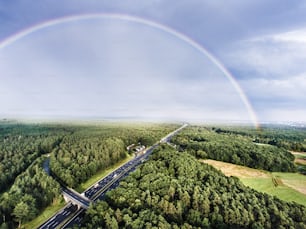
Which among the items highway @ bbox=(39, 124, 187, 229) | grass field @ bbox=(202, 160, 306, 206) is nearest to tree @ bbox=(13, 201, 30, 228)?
highway @ bbox=(39, 124, 187, 229)

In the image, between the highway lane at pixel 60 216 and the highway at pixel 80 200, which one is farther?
the highway at pixel 80 200

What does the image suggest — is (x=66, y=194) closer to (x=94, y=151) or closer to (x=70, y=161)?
(x=70, y=161)

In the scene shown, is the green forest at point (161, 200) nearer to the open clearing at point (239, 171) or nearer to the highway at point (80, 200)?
the highway at point (80, 200)

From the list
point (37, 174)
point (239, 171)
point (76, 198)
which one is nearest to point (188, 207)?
point (76, 198)

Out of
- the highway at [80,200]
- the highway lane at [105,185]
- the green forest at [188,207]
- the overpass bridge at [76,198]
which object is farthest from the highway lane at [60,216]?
the green forest at [188,207]

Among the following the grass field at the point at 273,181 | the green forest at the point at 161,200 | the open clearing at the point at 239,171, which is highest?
the green forest at the point at 161,200
